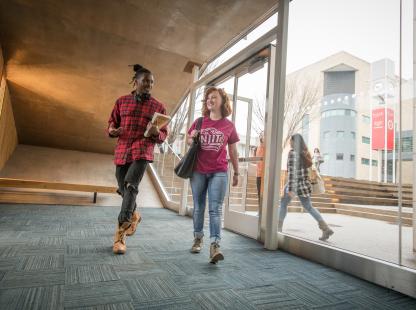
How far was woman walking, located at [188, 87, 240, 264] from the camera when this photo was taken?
85.8 inches

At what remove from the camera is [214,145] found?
7.26 ft

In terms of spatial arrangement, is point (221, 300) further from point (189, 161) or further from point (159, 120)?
point (159, 120)

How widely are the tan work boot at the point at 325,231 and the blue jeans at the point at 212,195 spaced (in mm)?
1138

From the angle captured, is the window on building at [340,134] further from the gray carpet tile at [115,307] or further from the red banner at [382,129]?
the gray carpet tile at [115,307]

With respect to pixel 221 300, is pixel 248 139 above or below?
above

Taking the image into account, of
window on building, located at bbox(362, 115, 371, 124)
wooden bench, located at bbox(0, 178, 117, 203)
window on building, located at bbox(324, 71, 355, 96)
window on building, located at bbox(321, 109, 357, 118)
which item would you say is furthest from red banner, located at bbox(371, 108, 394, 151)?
wooden bench, located at bbox(0, 178, 117, 203)

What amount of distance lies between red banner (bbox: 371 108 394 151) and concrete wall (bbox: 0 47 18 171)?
5.56 m

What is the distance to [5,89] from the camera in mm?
5285

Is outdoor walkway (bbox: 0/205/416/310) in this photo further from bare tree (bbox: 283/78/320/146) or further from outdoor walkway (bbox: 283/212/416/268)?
bare tree (bbox: 283/78/320/146)

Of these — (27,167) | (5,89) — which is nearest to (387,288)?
(5,89)

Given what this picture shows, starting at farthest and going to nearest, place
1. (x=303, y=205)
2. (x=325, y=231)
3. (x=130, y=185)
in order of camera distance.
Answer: (x=303, y=205) → (x=325, y=231) → (x=130, y=185)

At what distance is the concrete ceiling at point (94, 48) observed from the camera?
384cm

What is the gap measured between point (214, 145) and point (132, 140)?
0.71 m

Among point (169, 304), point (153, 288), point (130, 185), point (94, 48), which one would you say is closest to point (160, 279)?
point (153, 288)
